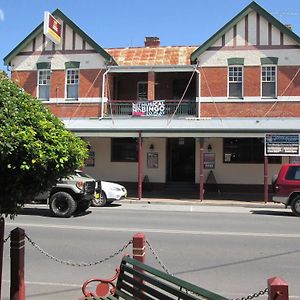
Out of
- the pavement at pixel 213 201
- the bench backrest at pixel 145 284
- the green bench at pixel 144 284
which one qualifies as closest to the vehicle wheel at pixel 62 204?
the pavement at pixel 213 201

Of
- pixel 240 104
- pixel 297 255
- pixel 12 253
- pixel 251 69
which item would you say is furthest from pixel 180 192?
pixel 12 253

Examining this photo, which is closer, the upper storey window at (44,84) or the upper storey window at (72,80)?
the upper storey window at (72,80)

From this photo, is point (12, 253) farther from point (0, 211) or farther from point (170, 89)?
point (170, 89)

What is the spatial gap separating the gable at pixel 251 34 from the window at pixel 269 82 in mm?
1182

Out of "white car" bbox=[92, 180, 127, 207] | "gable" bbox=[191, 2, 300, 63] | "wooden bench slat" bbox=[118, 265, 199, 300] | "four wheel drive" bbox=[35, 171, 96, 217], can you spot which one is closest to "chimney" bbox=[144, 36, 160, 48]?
"gable" bbox=[191, 2, 300, 63]

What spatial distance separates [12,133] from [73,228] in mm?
8617

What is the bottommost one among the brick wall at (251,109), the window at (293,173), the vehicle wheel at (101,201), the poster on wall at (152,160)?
the vehicle wheel at (101,201)

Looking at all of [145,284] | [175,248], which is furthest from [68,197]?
[145,284]

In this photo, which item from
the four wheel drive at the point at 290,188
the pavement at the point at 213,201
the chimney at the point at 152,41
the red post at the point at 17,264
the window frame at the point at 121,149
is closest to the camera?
the red post at the point at 17,264

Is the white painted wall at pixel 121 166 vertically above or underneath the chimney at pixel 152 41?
underneath

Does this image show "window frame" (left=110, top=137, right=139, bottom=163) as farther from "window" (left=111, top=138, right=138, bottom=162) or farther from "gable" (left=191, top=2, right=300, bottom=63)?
"gable" (left=191, top=2, right=300, bottom=63)

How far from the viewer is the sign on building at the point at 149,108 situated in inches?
983

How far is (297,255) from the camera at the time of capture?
362 inches

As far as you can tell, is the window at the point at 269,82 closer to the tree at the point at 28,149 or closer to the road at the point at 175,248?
the road at the point at 175,248
